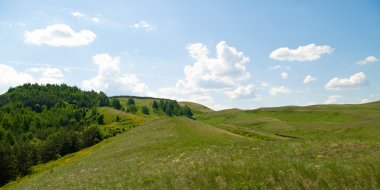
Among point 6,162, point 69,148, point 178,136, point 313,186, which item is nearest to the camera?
point 313,186

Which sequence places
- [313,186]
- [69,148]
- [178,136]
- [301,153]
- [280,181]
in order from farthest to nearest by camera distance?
[69,148] < [178,136] < [301,153] < [280,181] < [313,186]

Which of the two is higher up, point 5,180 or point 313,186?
point 313,186

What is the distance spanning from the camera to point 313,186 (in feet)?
38.9

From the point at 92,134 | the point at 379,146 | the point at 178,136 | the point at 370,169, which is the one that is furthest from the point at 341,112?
the point at 370,169

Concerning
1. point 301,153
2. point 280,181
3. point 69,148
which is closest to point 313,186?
point 280,181

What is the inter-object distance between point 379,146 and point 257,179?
1158 centimetres

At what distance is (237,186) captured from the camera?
12.8m

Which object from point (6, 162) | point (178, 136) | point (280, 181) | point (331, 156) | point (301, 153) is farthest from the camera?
point (6, 162)

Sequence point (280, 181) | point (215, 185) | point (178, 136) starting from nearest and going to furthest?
point (280, 181) < point (215, 185) < point (178, 136)

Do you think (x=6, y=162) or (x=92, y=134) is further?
(x=92, y=134)

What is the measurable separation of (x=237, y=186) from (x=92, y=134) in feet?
425

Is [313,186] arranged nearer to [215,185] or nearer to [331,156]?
[215,185]

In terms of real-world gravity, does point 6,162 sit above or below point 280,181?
below

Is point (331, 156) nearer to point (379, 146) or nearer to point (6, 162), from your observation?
point (379, 146)
